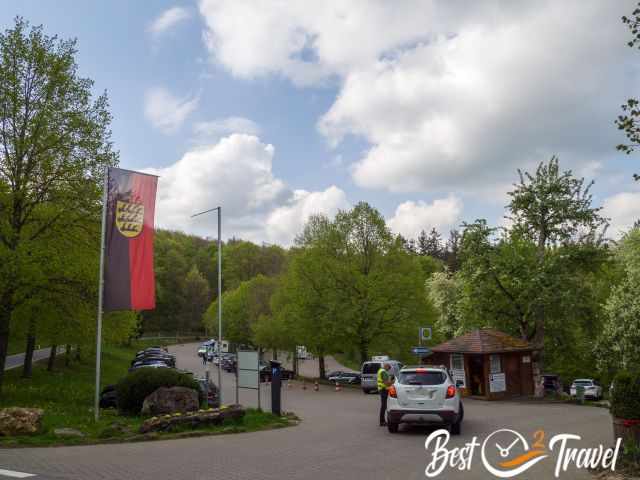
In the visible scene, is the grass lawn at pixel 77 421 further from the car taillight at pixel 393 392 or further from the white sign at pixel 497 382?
the white sign at pixel 497 382

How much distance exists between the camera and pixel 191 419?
13992 millimetres

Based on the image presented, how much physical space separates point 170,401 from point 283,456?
643 centimetres

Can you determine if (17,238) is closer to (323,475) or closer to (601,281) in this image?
(323,475)

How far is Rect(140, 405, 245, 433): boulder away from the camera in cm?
1335

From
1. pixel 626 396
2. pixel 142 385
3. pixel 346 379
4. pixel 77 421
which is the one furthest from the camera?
pixel 346 379

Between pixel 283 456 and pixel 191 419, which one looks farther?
pixel 191 419

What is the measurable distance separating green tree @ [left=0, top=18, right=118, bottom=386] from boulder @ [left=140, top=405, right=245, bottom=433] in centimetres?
962

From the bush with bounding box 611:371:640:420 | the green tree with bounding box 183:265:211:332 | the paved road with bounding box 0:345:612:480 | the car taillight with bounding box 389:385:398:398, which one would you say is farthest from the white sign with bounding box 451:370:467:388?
the green tree with bounding box 183:265:211:332

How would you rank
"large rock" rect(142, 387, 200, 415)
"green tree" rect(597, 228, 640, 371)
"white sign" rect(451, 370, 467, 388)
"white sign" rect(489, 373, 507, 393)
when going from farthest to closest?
"green tree" rect(597, 228, 640, 371), "white sign" rect(451, 370, 467, 388), "white sign" rect(489, 373, 507, 393), "large rock" rect(142, 387, 200, 415)

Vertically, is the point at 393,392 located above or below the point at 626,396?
below

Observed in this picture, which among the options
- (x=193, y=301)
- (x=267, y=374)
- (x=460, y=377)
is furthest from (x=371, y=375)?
(x=193, y=301)

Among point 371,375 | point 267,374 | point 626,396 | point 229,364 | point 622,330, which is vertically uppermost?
point 622,330

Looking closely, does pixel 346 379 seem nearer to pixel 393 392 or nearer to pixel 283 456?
pixel 393 392

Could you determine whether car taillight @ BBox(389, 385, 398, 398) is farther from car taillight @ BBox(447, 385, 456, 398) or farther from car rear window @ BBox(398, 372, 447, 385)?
car taillight @ BBox(447, 385, 456, 398)
